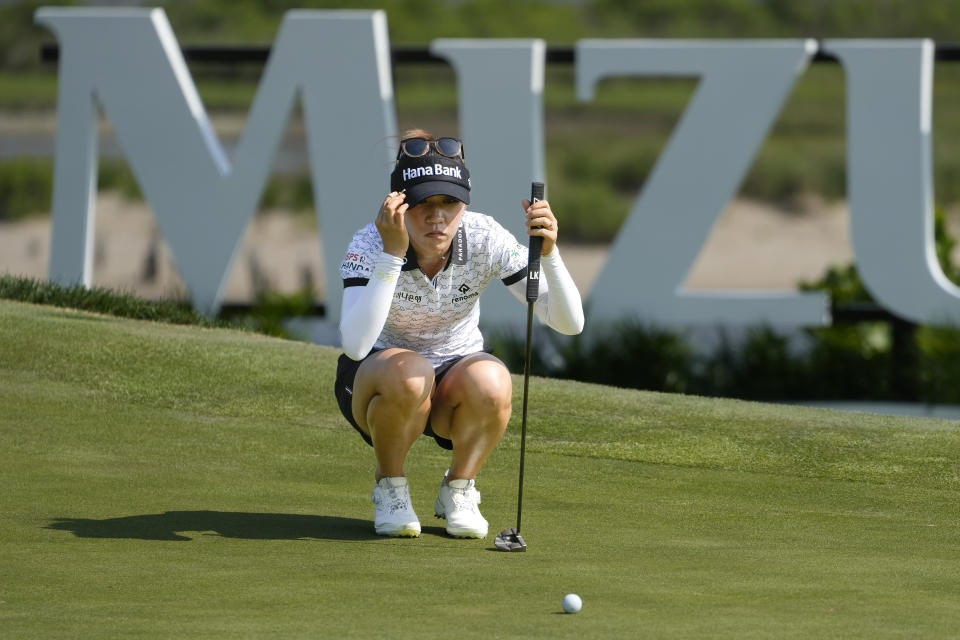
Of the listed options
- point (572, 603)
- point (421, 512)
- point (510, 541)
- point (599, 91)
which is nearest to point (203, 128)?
point (421, 512)

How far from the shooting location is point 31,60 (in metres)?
47.0

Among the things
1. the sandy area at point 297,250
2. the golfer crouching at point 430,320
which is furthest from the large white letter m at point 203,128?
the sandy area at point 297,250

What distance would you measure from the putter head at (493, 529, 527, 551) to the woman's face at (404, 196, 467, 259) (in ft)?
2.83

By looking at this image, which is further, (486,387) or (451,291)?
(451,291)

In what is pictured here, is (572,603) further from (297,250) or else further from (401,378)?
(297,250)

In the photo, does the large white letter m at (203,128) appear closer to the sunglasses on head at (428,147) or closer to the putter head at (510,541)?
the sunglasses on head at (428,147)

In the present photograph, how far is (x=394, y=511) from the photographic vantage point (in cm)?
474

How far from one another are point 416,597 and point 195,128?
952cm

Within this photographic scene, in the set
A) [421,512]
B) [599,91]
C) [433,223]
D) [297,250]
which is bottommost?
[421,512]

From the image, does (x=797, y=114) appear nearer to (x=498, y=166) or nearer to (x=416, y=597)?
(x=498, y=166)

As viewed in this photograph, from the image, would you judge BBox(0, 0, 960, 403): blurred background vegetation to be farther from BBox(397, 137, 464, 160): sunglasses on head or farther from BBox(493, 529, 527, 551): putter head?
BBox(493, 529, 527, 551): putter head

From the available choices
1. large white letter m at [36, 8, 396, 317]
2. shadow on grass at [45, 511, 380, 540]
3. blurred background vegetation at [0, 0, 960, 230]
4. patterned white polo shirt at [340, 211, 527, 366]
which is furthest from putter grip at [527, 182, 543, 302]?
blurred background vegetation at [0, 0, 960, 230]

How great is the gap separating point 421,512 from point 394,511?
1.91ft

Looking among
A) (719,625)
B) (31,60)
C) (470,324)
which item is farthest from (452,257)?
(31,60)
